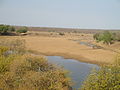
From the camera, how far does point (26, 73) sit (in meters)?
19.2

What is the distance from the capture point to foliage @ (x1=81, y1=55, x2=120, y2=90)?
1316 centimetres

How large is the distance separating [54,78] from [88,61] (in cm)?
2586

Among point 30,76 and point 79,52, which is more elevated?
point 30,76

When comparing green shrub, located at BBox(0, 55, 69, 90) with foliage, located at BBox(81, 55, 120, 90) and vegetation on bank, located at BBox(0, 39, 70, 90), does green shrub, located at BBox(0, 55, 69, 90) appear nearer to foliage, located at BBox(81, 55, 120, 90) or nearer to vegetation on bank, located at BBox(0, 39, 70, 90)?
vegetation on bank, located at BBox(0, 39, 70, 90)

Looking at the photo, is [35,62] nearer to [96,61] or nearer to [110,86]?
[110,86]

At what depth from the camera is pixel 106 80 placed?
1329 centimetres

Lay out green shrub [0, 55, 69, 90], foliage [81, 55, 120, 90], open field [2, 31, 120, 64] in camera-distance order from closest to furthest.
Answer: foliage [81, 55, 120, 90] < green shrub [0, 55, 69, 90] < open field [2, 31, 120, 64]

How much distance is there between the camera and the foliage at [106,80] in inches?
518

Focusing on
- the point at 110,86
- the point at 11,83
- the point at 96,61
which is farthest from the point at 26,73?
the point at 96,61

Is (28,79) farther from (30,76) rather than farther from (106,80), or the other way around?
(106,80)

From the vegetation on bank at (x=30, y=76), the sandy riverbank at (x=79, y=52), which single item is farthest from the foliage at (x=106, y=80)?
the sandy riverbank at (x=79, y=52)

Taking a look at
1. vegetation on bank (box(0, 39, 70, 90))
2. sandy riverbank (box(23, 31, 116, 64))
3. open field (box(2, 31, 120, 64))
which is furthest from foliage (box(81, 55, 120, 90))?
sandy riverbank (box(23, 31, 116, 64))

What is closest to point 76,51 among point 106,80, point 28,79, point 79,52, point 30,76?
point 79,52

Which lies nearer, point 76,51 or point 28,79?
point 28,79
